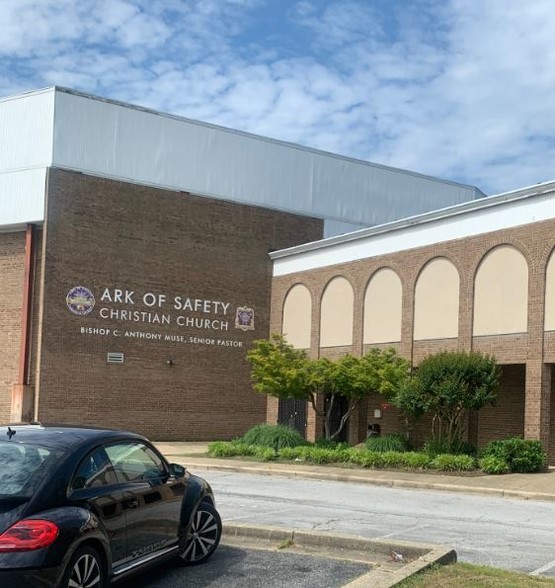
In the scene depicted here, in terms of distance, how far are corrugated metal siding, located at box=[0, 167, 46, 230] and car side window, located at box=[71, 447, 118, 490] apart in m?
24.8

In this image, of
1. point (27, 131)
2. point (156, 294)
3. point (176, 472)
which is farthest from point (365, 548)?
point (27, 131)

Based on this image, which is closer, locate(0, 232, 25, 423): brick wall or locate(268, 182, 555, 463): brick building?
locate(268, 182, 555, 463): brick building

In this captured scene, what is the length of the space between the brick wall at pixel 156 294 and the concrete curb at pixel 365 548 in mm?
21785

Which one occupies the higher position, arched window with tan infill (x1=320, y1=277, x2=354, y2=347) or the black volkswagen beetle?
arched window with tan infill (x1=320, y1=277, x2=354, y2=347)

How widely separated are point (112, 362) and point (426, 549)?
24482 mm

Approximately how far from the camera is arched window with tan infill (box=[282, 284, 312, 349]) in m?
33.9

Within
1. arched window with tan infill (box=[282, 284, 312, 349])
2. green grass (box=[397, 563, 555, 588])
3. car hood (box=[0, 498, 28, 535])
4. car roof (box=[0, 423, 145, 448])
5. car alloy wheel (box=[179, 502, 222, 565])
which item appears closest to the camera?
car hood (box=[0, 498, 28, 535])

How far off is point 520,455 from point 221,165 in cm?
1852

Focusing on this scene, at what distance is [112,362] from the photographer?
3183 centimetres

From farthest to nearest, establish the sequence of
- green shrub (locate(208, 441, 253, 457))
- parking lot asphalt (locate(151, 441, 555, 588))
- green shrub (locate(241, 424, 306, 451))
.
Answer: green shrub (locate(241, 424, 306, 451))
green shrub (locate(208, 441, 253, 457))
parking lot asphalt (locate(151, 441, 555, 588))

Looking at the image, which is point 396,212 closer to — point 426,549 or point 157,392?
point 157,392

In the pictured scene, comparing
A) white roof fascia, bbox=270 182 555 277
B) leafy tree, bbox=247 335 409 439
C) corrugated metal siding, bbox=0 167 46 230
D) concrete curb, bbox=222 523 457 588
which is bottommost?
concrete curb, bbox=222 523 457 588

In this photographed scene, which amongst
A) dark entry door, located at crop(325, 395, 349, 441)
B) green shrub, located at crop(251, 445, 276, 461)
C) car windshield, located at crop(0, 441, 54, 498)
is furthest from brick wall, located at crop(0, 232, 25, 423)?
car windshield, located at crop(0, 441, 54, 498)

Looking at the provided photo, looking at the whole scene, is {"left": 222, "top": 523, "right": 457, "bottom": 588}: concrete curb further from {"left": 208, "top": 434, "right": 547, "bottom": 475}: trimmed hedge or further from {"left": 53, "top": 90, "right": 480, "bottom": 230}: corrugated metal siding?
{"left": 53, "top": 90, "right": 480, "bottom": 230}: corrugated metal siding
